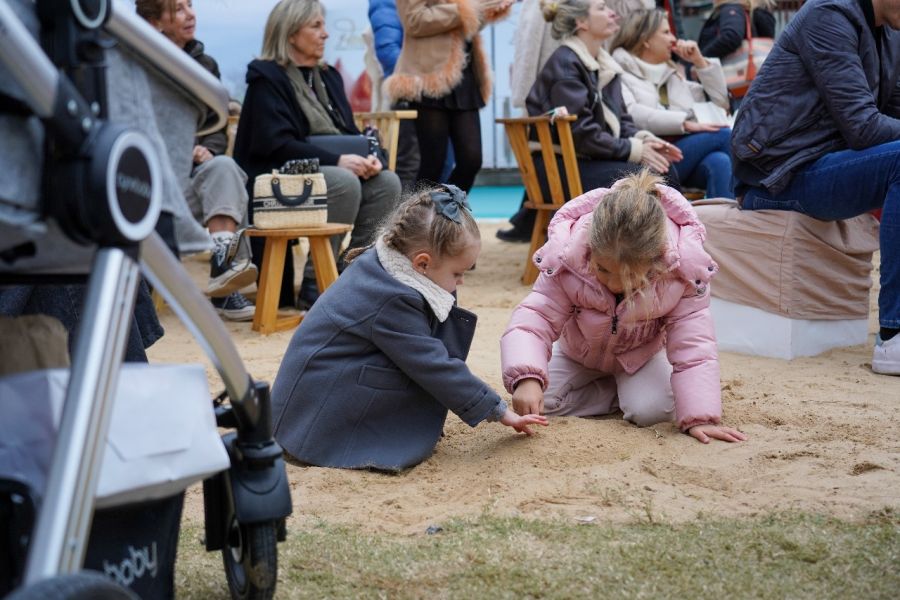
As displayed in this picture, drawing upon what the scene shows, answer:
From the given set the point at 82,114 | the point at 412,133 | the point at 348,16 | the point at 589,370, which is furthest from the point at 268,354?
the point at 348,16

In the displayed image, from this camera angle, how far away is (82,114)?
1.33m

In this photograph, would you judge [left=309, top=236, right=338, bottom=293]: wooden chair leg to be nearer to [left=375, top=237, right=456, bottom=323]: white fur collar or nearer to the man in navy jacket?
the man in navy jacket

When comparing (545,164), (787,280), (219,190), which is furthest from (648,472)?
(545,164)

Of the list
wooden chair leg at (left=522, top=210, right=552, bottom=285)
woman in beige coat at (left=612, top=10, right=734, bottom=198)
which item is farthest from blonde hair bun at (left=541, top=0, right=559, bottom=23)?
wooden chair leg at (left=522, top=210, right=552, bottom=285)

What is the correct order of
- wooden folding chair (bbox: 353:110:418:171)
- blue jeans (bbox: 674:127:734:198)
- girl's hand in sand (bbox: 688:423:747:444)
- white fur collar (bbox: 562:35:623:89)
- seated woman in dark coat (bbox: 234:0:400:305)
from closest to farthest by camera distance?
girl's hand in sand (bbox: 688:423:747:444), seated woman in dark coat (bbox: 234:0:400:305), wooden folding chair (bbox: 353:110:418:171), white fur collar (bbox: 562:35:623:89), blue jeans (bbox: 674:127:734:198)

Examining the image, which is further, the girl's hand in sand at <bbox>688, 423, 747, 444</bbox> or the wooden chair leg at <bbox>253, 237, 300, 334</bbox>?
the wooden chair leg at <bbox>253, 237, 300, 334</bbox>

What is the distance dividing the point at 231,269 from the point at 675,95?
9.90 feet

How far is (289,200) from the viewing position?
487cm

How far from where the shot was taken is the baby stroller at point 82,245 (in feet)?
4.09

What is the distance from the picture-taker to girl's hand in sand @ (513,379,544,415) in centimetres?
308

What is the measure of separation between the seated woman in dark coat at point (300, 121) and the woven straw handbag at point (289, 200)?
1.18 ft

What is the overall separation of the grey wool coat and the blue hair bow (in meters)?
0.22

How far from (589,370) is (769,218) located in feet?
4.04

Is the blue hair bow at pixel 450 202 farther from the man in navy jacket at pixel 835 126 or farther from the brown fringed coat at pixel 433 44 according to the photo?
the brown fringed coat at pixel 433 44
